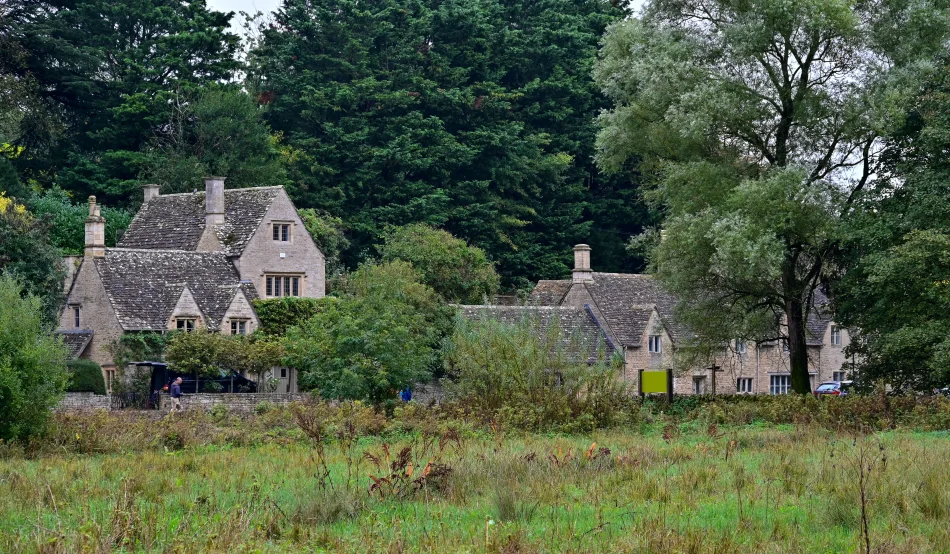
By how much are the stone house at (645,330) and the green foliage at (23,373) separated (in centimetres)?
3770

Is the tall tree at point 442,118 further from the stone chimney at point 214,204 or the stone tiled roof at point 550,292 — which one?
the stone chimney at point 214,204

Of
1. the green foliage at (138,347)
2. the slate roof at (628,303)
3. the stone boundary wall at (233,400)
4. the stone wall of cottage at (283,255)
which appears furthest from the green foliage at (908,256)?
the stone wall of cottage at (283,255)

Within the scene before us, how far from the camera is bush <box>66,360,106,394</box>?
49.9 metres

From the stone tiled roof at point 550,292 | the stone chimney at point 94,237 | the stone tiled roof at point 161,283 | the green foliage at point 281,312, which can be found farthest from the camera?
the stone tiled roof at point 550,292

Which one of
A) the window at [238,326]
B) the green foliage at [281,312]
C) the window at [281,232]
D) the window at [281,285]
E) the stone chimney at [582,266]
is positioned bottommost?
the window at [238,326]

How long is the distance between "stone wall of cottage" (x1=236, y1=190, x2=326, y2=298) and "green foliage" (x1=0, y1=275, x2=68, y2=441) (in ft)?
105

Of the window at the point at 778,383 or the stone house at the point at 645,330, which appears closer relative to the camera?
the stone house at the point at 645,330

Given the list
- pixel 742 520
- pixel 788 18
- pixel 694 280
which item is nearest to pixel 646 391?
pixel 694 280

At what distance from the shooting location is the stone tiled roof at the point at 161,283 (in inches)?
2199

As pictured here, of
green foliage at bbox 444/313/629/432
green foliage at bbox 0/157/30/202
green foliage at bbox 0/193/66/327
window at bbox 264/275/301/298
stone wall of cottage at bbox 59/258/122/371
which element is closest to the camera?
green foliage at bbox 444/313/629/432

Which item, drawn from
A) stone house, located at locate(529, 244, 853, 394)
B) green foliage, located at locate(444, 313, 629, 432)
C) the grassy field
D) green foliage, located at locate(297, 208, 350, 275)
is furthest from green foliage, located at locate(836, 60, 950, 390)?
green foliage, located at locate(297, 208, 350, 275)

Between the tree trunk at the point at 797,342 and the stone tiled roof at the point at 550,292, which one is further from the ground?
the stone tiled roof at the point at 550,292

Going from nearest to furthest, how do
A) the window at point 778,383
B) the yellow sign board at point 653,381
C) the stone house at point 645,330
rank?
the yellow sign board at point 653,381 → the stone house at point 645,330 → the window at point 778,383

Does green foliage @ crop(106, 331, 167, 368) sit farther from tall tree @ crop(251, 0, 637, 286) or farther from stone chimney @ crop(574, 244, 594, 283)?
stone chimney @ crop(574, 244, 594, 283)
